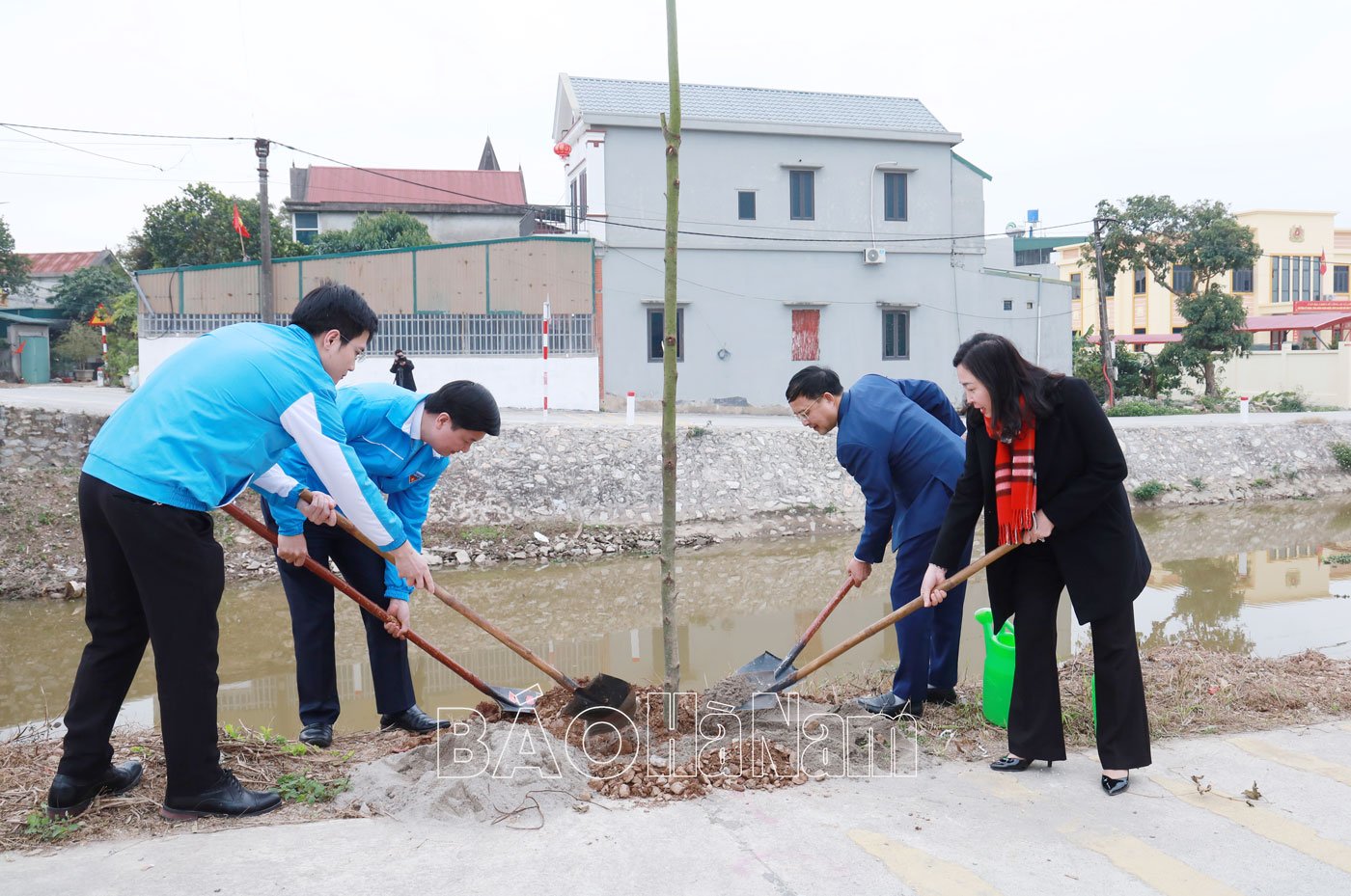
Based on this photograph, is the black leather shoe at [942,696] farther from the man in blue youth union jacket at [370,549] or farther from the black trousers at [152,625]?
the black trousers at [152,625]

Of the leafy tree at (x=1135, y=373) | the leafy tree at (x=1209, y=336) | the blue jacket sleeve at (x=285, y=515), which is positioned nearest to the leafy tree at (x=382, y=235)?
the leafy tree at (x=1135, y=373)

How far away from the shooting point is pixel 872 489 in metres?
4.08

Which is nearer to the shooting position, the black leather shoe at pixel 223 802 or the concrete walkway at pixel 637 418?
the black leather shoe at pixel 223 802

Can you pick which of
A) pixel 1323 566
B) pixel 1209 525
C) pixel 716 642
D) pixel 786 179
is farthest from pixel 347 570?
pixel 786 179

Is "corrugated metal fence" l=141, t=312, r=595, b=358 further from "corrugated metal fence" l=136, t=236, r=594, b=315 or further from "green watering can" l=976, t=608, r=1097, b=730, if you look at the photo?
"green watering can" l=976, t=608, r=1097, b=730

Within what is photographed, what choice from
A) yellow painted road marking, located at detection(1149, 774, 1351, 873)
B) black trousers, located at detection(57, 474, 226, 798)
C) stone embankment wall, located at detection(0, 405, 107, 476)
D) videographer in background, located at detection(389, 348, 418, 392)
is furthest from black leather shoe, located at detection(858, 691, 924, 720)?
videographer in background, located at detection(389, 348, 418, 392)

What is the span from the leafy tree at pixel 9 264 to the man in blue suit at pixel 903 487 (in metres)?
33.5

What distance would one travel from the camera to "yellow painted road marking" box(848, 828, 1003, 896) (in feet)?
8.22

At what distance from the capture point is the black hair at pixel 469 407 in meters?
3.61

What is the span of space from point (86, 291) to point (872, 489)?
107ft

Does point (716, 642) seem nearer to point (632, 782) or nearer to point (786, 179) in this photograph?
point (632, 782)

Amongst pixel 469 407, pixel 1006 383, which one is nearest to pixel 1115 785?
pixel 1006 383

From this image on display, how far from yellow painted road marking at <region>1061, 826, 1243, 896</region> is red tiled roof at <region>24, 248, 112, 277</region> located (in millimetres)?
43041

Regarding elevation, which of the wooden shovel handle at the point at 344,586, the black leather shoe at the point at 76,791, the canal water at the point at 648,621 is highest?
the wooden shovel handle at the point at 344,586
